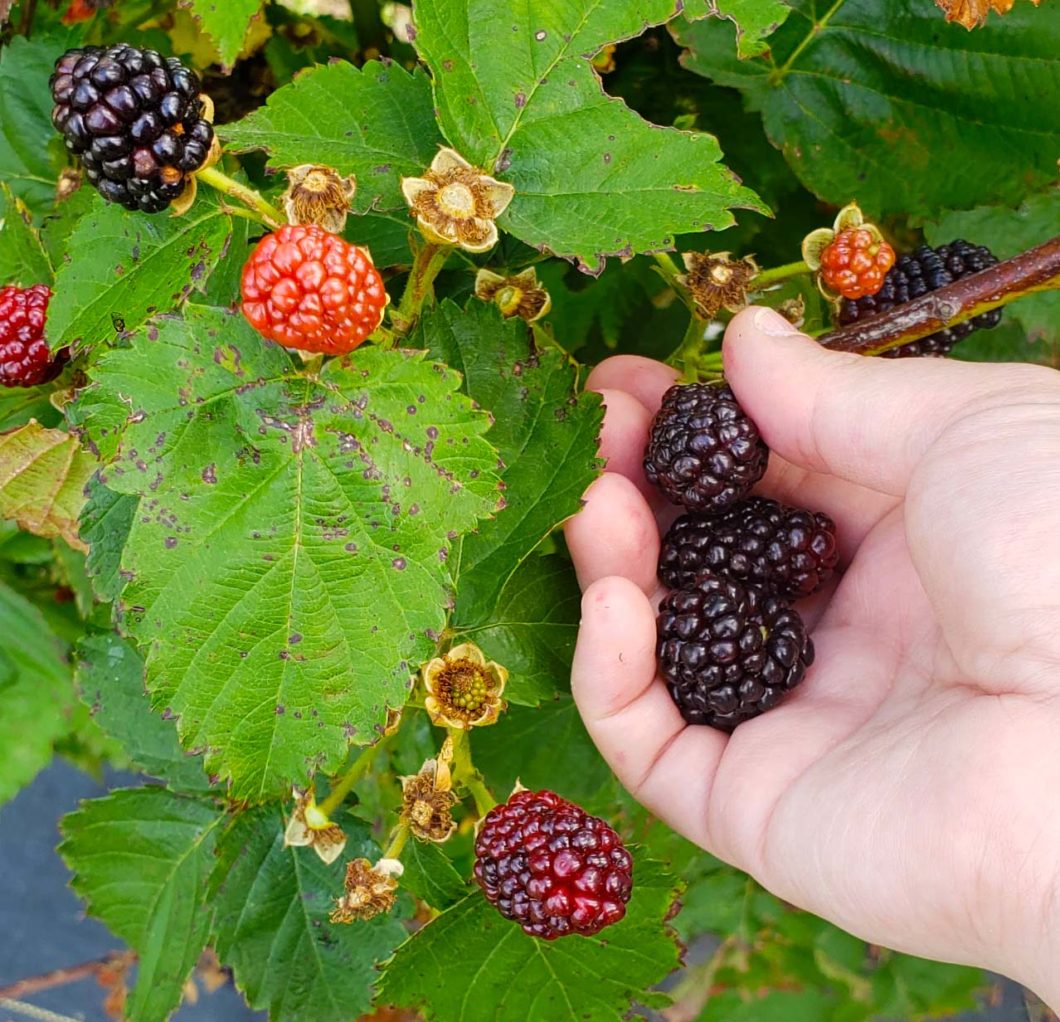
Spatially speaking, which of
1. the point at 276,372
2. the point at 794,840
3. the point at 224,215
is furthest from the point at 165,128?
the point at 794,840

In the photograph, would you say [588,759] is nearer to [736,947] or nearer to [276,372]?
[736,947]

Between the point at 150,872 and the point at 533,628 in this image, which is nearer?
the point at 533,628

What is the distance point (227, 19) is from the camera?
36.4 inches

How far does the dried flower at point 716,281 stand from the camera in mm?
1087

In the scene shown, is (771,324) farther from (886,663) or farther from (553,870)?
(553,870)

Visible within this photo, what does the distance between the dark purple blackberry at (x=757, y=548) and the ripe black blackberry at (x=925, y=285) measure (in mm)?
223

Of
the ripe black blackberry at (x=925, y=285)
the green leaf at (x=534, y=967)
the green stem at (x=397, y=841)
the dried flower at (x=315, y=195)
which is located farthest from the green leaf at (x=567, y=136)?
the green leaf at (x=534, y=967)

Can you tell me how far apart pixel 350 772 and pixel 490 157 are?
1.98 feet

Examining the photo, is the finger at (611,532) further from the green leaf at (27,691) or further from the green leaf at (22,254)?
the green leaf at (27,691)

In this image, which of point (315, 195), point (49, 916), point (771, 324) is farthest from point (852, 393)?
point (49, 916)

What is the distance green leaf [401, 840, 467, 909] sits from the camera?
1065 mm

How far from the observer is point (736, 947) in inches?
73.5

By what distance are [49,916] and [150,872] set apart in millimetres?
1198

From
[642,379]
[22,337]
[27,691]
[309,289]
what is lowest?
[27,691]
